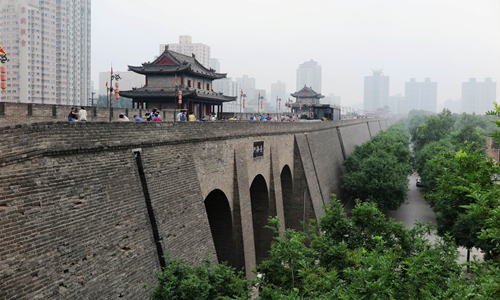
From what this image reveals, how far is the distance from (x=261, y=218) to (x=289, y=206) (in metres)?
3.84

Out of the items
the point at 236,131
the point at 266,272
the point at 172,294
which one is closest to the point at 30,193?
the point at 172,294

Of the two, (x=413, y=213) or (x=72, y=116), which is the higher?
(x=72, y=116)

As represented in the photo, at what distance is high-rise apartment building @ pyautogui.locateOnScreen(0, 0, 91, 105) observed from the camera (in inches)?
2131

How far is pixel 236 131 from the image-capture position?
15109 mm

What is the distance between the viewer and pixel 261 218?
63.7 feet

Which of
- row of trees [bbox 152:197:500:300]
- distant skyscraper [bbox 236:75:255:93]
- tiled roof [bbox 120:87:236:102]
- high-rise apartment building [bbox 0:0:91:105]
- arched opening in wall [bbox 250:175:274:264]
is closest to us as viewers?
row of trees [bbox 152:197:500:300]

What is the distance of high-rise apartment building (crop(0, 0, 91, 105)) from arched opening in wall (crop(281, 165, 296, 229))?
148ft

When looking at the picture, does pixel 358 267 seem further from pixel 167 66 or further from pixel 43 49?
pixel 43 49

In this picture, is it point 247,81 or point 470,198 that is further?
point 247,81

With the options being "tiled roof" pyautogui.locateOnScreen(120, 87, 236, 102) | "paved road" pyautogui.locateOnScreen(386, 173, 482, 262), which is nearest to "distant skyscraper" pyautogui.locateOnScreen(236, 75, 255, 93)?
"paved road" pyautogui.locateOnScreen(386, 173, 482, 262)

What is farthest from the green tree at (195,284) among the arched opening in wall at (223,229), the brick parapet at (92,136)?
the arched opening in wall at (223,229)

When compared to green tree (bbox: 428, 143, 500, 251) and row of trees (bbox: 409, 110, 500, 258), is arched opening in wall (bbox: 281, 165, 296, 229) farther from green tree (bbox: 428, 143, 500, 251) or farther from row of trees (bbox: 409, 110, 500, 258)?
green tree (bbox: 428, 143, 500, 251)

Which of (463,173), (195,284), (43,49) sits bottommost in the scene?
(195,284)

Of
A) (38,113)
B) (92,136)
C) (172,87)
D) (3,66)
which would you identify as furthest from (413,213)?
(3,66)
